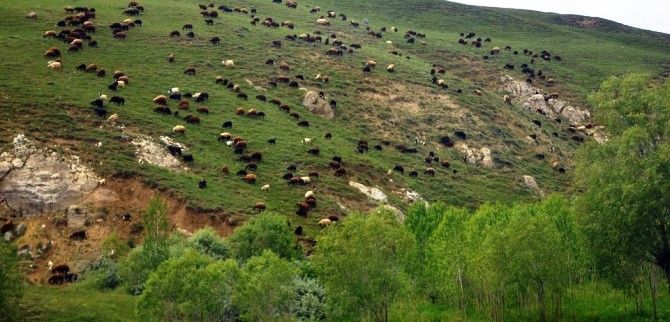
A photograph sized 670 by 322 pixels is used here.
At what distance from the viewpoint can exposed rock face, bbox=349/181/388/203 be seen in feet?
255

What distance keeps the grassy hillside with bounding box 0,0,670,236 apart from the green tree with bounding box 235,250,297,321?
72.4ft

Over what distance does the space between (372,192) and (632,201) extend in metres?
38.4

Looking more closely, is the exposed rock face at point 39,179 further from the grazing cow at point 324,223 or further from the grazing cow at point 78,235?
the grazing cow at point 324,223

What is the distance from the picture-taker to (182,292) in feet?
136

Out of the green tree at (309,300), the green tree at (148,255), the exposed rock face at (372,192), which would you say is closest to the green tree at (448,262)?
the green tree at (309,300)

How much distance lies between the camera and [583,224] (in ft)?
149

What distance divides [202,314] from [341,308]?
28.9 ft

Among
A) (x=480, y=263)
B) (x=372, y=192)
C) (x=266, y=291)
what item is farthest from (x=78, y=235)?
(x=480, y=263)

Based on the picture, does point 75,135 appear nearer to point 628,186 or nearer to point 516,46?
point 628,186

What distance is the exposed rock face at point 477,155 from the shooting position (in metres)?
97.9

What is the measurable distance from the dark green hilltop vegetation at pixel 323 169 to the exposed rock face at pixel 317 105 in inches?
11.1

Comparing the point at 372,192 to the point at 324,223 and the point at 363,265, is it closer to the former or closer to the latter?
the point at 324,223

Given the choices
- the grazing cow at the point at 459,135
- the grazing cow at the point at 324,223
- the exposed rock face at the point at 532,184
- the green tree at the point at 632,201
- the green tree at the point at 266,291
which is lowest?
the exposed rock face at the point at 532,184

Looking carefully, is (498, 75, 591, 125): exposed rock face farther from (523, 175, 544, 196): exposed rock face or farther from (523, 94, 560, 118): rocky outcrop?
(523, 175, 544, 196): exposed rock face
